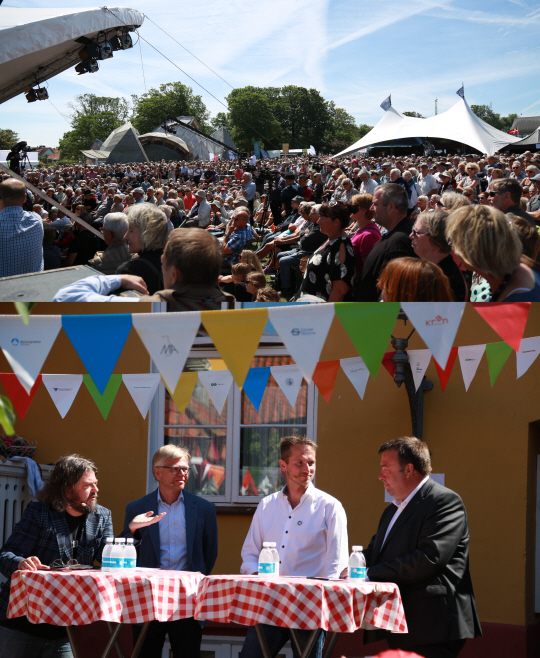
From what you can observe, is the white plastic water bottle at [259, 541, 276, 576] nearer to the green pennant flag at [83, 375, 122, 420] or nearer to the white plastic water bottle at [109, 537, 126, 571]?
the white plastic water bottle at [109, 537, 126, 571]

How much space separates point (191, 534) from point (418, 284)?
1966mm

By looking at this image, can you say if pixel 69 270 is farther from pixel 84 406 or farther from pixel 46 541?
pixel 84 406

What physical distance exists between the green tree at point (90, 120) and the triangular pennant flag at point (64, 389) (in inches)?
65.8

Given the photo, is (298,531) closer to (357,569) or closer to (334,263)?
(357,569)

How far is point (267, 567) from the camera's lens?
325cm

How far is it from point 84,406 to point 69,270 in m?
2.00

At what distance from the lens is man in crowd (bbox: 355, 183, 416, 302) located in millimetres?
4059

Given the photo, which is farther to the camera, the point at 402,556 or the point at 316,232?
the point at 316,232

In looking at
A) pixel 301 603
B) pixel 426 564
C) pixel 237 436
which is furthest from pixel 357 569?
pixel 237 436

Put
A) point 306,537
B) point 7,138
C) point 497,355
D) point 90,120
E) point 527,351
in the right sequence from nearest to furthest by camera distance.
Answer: point 306,537, point 527,351, point 497,355, point 90,120, point 7,138

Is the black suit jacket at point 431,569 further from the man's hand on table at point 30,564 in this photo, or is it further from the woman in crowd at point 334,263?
the man's hand on table at point 30,564

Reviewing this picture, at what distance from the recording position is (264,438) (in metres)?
5.90

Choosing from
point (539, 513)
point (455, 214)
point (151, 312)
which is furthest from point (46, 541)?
point (539, 513)

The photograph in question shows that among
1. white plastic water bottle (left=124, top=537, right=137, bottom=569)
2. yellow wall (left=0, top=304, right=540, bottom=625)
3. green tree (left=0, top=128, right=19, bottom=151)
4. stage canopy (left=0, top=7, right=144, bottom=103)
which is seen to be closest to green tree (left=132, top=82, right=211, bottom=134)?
stage canopy (left=0, top=7, right=144, bottom=103)
